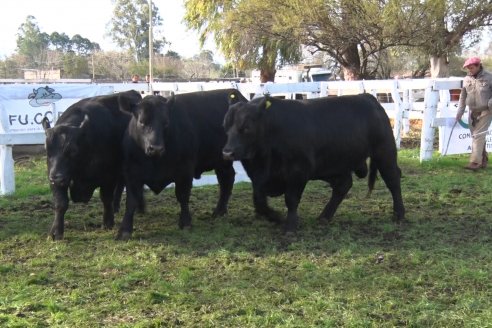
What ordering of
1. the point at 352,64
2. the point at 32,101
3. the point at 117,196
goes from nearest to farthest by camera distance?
the point at 117,196 → the point at 32,101 → the point at 352,64

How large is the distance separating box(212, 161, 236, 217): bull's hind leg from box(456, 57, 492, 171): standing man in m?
4.67

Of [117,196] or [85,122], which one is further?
[117,196]

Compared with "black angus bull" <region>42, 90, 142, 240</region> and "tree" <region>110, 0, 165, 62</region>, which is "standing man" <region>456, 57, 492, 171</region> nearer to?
"black angus bull" <region>42, 90, 142, 240</region>

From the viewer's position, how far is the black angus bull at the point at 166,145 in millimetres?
6012

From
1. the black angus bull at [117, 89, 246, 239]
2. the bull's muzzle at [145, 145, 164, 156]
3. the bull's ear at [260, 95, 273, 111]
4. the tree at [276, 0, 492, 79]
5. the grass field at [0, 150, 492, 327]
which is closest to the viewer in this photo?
the grass field at [0, 150, 492, 327]

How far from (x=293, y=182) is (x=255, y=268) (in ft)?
4.96

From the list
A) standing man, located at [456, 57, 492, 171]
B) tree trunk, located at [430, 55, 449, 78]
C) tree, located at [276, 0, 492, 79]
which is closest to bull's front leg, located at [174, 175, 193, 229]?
standing man, located at [456, 57, 492, 171]

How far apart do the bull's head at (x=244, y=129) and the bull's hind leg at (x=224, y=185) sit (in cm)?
124

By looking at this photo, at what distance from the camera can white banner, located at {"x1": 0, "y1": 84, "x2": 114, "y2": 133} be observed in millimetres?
10023

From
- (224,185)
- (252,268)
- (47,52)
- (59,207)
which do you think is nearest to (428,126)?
(224,185)

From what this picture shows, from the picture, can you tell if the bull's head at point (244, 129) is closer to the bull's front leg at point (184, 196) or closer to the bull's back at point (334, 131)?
the bull's back at point (334, 131)

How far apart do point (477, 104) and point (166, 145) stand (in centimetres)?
587

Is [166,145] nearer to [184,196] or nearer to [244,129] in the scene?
[184,196]

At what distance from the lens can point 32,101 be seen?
10.2m
